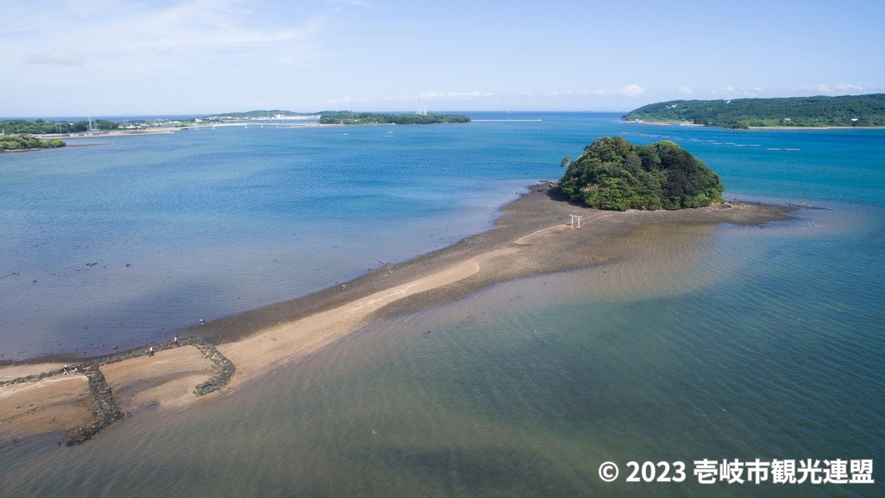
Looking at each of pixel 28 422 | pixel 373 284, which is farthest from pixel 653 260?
pixel 28 422

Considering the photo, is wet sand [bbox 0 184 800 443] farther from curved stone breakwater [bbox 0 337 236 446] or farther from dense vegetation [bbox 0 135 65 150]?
dense vegetation [bbox 0 135 65 150]

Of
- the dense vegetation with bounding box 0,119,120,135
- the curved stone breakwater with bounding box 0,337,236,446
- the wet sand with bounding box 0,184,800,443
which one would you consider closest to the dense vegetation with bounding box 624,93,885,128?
the wet sand with bounding box 0,184,800,443

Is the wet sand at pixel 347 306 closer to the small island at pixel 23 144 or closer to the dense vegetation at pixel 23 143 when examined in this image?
the small island at pixel 23 144

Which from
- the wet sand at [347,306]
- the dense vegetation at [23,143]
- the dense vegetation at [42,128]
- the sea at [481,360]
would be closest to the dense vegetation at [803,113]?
the sea at [481,360]

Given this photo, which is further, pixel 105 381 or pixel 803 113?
pixel 803 113

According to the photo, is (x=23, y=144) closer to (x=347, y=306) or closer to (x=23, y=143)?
(x=23, y=143)

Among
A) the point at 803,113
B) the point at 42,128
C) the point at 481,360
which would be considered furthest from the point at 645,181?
the point at 42,128

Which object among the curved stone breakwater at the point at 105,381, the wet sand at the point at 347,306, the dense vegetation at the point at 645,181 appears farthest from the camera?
the dense vegetation at the point at 645,181
